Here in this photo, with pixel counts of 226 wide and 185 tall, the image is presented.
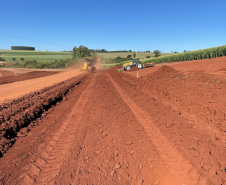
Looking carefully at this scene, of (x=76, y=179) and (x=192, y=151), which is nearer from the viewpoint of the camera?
(x=76, y=179)

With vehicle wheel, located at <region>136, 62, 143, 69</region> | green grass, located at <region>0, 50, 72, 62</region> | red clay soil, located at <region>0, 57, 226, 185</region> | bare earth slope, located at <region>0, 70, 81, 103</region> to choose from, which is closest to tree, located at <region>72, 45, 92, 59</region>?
green grass, located at <region>0, 50, 72, 62</region>

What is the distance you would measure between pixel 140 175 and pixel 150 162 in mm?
456

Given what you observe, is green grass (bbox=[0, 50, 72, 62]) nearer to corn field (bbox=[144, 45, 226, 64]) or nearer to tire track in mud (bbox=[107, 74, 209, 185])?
corn field (bbox=[144, 45, 226, 64])

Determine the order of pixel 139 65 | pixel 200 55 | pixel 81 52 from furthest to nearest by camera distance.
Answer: pixel 81 52 → pixel 200 55 → pixel 139 65

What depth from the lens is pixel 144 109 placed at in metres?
6.78

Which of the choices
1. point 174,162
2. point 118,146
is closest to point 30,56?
point 118,146

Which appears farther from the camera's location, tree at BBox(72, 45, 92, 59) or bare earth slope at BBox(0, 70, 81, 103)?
tree at BBox(72, 45, 92, 59)

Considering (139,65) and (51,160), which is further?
(139,65)

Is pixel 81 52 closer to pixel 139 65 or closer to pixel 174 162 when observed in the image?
pixel 139 65

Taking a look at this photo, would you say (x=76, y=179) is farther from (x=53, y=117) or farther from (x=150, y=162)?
(x=53, y=117)

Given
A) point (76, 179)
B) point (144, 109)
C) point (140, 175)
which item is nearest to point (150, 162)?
point (140, 175)

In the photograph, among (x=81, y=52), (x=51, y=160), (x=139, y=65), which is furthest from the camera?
(x=81, y=52)

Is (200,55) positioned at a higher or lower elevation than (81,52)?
lower

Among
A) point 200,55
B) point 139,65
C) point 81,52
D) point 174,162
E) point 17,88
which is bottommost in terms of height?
point 174,162
